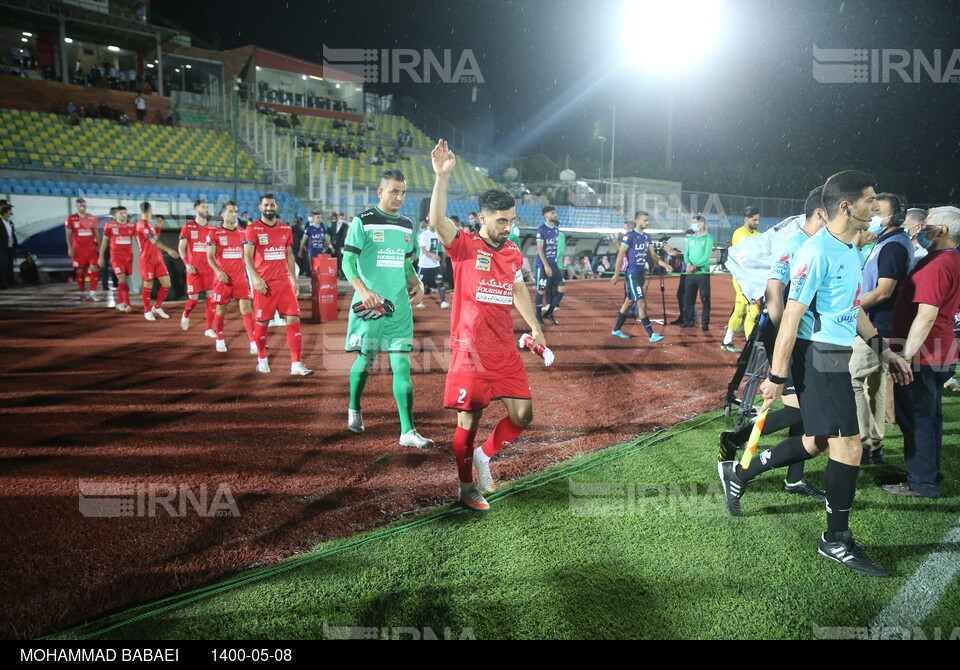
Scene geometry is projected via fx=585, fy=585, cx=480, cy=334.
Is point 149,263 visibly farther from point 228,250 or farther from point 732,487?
point 732,487

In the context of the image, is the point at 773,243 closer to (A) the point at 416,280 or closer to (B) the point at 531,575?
(A) the point at 416,280

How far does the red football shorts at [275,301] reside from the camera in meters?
7.54

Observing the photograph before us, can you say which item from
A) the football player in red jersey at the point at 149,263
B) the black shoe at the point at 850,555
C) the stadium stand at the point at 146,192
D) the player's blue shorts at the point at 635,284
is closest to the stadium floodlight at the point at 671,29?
the stadium stand at the point at 146,192

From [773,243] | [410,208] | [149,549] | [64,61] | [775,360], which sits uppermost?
[64,61]

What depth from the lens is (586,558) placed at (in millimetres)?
3365

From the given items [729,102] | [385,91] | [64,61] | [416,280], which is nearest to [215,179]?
[64,61]

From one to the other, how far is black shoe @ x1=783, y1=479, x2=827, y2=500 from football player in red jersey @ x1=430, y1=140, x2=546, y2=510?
6.77 ft

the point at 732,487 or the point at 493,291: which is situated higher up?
the point at 493,291

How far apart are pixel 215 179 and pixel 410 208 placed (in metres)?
8.09

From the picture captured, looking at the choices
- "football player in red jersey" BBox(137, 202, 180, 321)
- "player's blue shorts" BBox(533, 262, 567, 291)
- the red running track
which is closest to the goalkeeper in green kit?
the red running track

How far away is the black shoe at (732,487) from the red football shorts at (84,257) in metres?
16.2

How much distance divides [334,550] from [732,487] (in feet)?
8.71

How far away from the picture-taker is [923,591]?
10.1 ft

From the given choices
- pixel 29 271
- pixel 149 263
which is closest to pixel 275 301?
pixel 149 263
